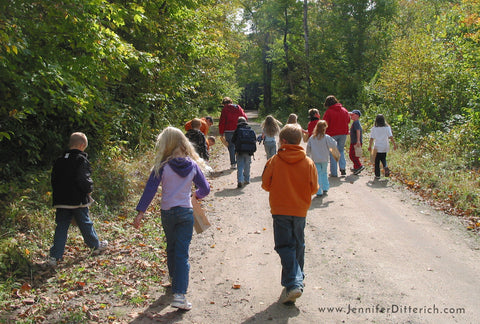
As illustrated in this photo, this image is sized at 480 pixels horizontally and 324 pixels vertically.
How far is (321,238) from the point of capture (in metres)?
6.98

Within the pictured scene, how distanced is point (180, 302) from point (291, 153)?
7.05 ft

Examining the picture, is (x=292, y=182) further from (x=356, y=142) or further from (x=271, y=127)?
(x=356, y=142)

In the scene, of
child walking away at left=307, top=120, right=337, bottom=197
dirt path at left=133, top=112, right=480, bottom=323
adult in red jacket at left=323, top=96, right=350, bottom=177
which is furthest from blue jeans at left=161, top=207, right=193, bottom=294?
adult in red jacket at left=323, top=96, right=350, bottom=177

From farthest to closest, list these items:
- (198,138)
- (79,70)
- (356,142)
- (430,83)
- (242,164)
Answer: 1. (430,83)
2. (356,142)
3. (242,164)
4. (198,138)
5. (79,70)

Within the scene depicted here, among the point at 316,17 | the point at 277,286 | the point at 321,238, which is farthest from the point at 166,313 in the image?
the point at 316,17

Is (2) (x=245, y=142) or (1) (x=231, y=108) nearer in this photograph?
(2) (x=245, y=142)

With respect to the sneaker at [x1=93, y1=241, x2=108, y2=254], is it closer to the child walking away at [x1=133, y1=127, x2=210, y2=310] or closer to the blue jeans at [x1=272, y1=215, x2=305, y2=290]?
the child walking away at [x1=133, y1=127, x2=210, y2=310]

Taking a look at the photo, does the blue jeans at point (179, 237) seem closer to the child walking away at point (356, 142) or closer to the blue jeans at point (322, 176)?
the blue jeans at point (322, 176)

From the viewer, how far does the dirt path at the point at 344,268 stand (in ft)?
14.9

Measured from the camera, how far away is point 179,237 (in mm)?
4766

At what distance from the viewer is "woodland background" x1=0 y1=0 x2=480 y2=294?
7.00 metres

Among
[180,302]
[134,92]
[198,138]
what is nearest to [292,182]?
[180,302]

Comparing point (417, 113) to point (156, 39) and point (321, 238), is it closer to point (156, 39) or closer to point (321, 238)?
point (156, 39)

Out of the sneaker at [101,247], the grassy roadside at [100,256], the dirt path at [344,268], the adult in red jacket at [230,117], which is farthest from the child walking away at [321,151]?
the sneaker at [101,247]
